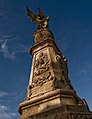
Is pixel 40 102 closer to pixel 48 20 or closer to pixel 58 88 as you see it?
pixel 58 88

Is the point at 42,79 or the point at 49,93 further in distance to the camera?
the point at 42,79

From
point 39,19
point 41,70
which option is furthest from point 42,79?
point 39,19

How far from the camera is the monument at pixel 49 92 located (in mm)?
6054

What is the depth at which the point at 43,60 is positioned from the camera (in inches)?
365

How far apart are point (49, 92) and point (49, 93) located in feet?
0.32

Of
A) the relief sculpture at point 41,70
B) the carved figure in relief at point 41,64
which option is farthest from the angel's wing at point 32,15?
the carved figure in relief at point 41,64

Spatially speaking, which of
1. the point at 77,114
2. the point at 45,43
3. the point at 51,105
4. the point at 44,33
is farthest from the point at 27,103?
the point at 44,33

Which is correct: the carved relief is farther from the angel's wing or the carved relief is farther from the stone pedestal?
the angel's wing

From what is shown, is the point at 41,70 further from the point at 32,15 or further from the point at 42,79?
the point at 32,15

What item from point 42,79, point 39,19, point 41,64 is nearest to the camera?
point 42,79

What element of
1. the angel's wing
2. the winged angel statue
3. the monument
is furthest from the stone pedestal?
the angel's wing

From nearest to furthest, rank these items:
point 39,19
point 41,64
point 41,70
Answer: point 41,70 < point 41,64 < point 39,19

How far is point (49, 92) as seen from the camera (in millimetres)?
7145

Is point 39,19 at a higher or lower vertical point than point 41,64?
higher
